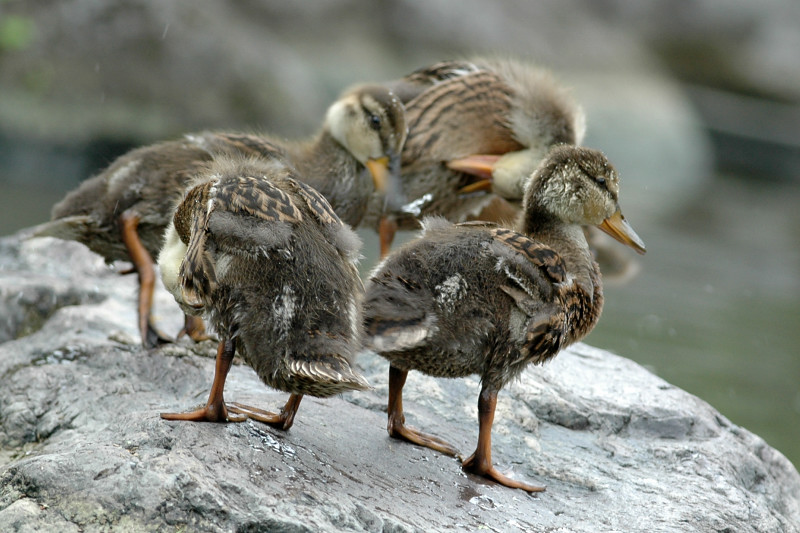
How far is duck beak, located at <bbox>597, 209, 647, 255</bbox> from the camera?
14.8 ft

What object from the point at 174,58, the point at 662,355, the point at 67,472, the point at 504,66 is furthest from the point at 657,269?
the point at 67,472

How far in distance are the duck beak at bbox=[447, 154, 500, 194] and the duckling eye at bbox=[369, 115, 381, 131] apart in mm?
586

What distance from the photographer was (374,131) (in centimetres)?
571

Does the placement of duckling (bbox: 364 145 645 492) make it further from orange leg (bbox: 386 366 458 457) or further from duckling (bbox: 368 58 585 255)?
duckling (bbox: 368 58 585 255)

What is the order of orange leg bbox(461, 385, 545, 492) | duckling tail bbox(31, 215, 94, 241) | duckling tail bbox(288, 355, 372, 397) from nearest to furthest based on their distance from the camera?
duckling tail bbox(288, 355, 372, 397) < orange leg bbox(461, 385, 545, 492) < duckling tail bbox(31, 215, 94, 241)

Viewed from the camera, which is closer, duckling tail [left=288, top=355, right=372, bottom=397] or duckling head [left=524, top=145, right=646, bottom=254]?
duckling tail [left=288, top=355, right=372, bottom=397]

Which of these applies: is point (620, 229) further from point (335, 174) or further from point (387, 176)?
point (335, 174)

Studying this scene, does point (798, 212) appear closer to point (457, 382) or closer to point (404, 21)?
point (404, 21)

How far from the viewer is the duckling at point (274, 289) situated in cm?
335

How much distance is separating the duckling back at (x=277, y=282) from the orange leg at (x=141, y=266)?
143 cm

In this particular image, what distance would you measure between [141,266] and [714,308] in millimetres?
7443

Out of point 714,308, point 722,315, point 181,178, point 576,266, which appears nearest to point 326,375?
point 576,266

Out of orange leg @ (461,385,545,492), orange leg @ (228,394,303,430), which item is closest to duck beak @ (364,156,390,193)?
orange leg @ (461,385,545,492)

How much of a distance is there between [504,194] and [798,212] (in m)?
13.1
